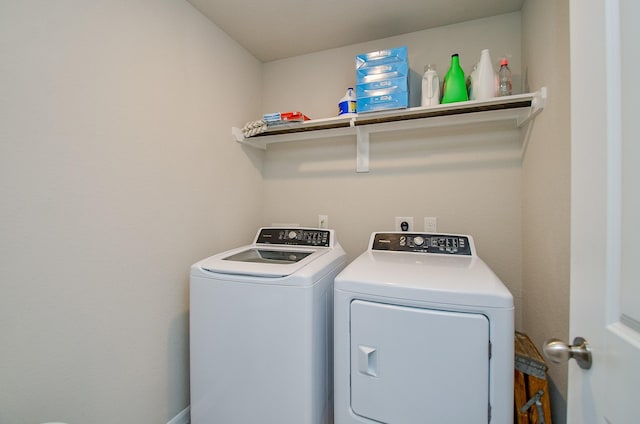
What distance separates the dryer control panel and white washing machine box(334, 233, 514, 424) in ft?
1.11

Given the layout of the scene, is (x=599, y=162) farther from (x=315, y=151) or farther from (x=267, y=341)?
(x=315, y=151)

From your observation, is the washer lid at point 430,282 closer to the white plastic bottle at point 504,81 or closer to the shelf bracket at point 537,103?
the shelf bracket at point 537,103

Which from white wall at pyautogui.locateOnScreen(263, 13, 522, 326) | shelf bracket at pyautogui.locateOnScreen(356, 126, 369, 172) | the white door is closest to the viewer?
the white door

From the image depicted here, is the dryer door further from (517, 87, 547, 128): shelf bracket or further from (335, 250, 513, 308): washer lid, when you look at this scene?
(517, 87, 547, 128): shelf bracket

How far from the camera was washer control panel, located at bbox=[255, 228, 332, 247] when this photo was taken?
1.79 meters

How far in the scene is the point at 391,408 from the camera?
3.44 ft

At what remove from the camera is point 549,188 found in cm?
124

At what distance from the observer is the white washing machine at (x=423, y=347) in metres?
0.95

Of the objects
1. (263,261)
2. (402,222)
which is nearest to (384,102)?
(402,222)

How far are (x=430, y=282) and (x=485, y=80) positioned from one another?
3.97 ft

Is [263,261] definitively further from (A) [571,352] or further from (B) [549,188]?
(B) [549,188]

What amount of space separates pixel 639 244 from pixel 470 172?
1418 mm

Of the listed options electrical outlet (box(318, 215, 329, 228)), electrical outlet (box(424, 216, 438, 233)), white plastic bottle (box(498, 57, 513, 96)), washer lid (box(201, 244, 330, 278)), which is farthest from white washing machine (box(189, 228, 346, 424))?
white plastic bottle (box(498, 57, 513, 96))

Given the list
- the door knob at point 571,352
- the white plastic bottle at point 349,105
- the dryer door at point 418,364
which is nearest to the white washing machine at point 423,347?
the dryer door at point 418,364
